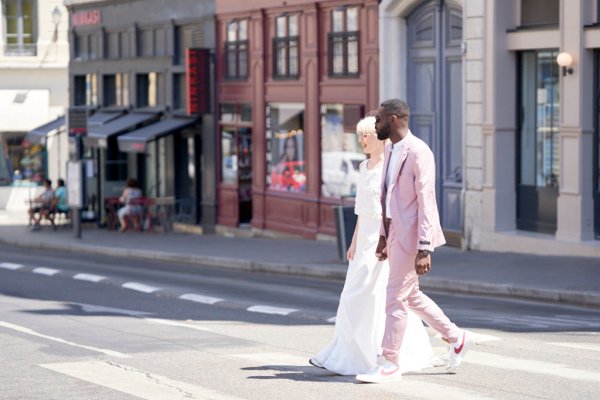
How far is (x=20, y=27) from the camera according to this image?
1807 inches

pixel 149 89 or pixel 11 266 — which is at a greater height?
pixel 149 89

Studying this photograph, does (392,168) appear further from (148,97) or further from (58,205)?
(58,205)

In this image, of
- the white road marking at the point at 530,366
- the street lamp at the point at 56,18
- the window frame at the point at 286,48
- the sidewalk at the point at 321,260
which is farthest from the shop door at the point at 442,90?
the street lamp at the point at 56,18

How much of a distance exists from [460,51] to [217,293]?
27.2 ft

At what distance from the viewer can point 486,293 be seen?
17281 mm

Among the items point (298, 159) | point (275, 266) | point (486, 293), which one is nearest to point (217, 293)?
point (486, 293)

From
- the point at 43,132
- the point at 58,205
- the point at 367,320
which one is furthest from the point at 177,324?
the point at 43,132

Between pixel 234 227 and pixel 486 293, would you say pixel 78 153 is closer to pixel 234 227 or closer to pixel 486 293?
pixel 234 227

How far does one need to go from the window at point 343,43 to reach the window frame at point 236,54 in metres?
3.99

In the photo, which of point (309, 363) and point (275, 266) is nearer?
point (309, 363)

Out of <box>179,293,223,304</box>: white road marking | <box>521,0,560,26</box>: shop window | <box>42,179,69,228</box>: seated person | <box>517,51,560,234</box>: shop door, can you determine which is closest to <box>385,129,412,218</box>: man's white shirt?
<box>179,293,223,304</box>: white road marking

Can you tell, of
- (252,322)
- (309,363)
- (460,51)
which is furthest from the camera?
(460,51)

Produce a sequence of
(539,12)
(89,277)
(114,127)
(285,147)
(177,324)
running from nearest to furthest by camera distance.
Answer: (177,324)
(89,277)
(539,12)
(285,147)
(114,127)

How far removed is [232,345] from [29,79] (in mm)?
35647
